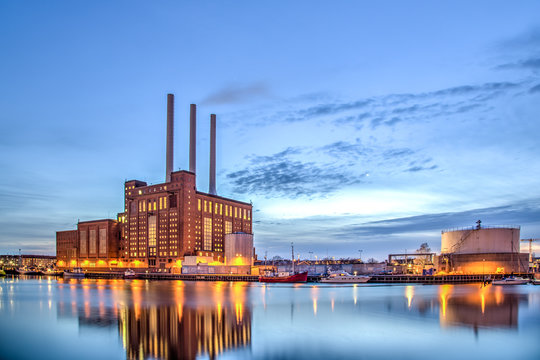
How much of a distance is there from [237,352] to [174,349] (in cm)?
431

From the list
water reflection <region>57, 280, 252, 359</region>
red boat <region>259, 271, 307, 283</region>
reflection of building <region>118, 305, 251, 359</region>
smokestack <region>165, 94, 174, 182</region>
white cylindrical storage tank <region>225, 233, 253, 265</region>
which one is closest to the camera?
reflection of building <region>118, 305, 251, 359</region>

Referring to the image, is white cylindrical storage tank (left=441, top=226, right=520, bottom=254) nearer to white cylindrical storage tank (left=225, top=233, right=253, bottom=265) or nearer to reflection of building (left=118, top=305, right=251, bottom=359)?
white cylindrical storage tank (left=225, top=233, right=253, bottom=265)

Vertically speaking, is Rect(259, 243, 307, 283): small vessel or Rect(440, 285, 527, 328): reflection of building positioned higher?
Rect(440, 285, 527, 328): reflection of building

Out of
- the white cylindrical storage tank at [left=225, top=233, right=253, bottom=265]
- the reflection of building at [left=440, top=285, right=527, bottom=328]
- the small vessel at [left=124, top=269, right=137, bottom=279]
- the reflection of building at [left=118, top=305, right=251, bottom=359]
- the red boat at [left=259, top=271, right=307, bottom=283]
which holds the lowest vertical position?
the small vessel at [left=124, top=269, right=137, bottom=279]

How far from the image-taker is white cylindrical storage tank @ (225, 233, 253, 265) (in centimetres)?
17950

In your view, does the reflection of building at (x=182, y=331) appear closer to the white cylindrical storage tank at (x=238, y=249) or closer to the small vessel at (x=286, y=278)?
the small vessel at (x=286, y=278)

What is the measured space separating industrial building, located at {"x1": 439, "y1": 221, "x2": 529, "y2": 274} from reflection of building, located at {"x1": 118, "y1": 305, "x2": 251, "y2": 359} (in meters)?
113

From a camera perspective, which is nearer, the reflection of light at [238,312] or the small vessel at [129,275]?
the reflection of light at [238,312]

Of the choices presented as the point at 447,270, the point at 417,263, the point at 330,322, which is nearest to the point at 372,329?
the point at 330,322

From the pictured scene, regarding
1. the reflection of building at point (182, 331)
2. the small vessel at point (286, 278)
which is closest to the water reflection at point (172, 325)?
the reflection of building at point (182, 331)

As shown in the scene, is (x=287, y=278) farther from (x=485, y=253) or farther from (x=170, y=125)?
(x=170, y=125)

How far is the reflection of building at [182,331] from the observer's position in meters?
29.3

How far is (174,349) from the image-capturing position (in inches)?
1166

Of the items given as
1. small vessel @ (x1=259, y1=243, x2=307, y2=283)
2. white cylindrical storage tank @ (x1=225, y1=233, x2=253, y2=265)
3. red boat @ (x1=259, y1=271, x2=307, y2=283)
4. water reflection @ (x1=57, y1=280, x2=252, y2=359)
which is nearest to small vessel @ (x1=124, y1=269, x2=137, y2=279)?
white cylindrical storage tank @ (x1=225, y1=233, x2=253, y2=265)
